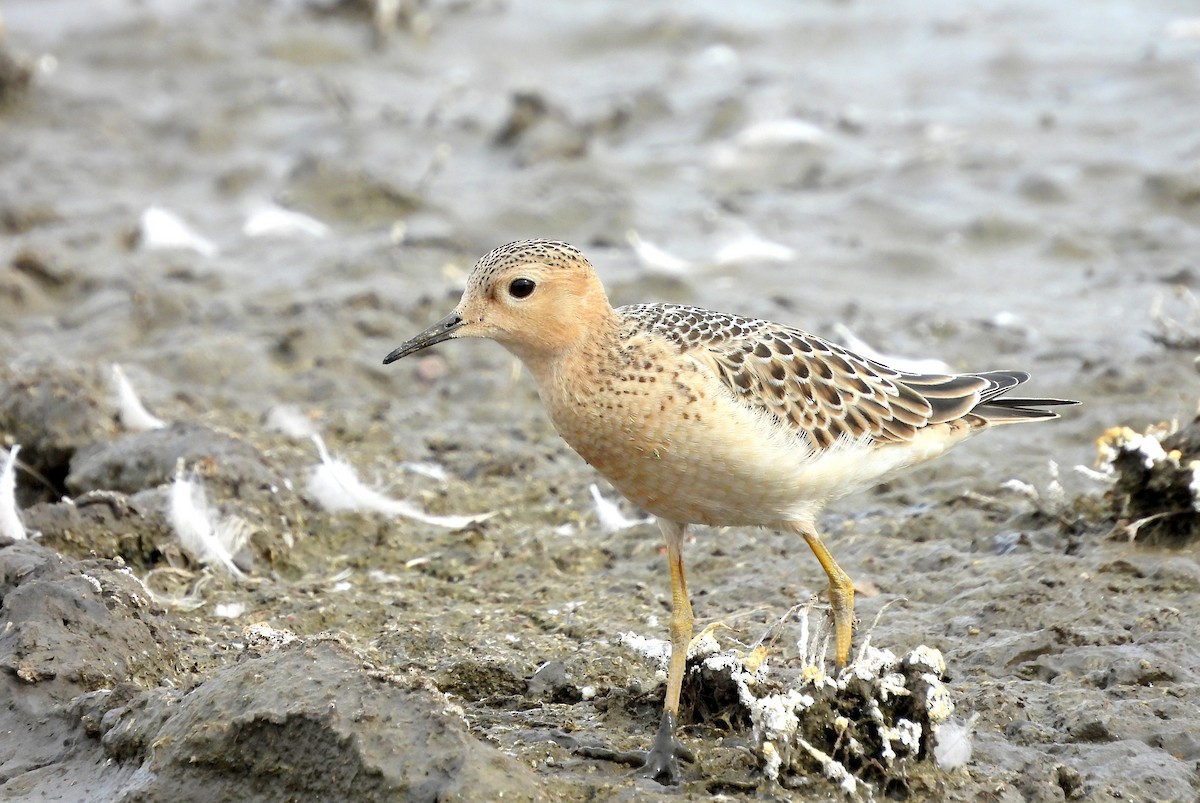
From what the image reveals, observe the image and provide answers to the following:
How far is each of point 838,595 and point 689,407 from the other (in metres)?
0.97

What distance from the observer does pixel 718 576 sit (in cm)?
658

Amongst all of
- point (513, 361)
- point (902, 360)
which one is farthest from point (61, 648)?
point (902, 360)

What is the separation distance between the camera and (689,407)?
5.05 m

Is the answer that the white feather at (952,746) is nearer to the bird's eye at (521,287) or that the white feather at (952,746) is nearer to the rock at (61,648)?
the bird's eye at (521,287)

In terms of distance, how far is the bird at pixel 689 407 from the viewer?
5.03m

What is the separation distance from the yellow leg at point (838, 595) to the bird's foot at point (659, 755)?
0.85m

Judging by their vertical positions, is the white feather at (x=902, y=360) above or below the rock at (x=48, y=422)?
above

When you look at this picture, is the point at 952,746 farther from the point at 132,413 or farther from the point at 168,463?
the point at 132,413

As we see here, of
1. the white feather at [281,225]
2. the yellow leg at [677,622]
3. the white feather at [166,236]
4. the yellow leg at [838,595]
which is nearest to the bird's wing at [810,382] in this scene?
the yellow leg at [838,595]

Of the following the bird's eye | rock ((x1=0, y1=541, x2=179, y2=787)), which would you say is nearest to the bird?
the bird's eye

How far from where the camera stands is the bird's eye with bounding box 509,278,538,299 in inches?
211

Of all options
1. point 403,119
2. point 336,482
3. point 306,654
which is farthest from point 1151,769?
point 403,119

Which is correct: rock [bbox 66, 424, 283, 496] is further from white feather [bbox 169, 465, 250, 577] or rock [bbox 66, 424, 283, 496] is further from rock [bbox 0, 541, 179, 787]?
A: rock [bbox 0, 541, 179, 787]

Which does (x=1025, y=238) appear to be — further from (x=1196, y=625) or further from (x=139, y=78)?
(x=139, y=78)
